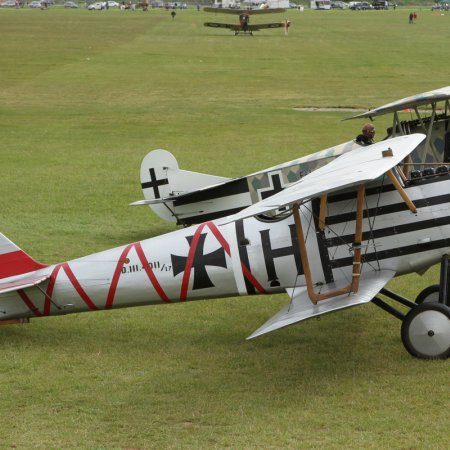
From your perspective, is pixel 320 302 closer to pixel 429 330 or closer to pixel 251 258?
pixel 251 258

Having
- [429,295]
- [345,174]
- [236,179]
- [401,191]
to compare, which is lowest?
[429,295]

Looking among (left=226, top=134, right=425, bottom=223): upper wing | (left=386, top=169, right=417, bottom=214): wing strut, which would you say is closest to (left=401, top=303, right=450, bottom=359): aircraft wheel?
(left=386, top=169, right=417, bottom=214): wing strut

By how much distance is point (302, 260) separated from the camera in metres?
9.54

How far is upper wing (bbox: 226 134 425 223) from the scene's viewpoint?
8328mm

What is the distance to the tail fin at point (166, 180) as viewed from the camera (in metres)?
15.3

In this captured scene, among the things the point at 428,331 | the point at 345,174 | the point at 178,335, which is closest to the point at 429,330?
the point at 428,331

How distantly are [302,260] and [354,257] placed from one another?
0.52m

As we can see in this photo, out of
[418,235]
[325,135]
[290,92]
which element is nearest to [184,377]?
[418,235]

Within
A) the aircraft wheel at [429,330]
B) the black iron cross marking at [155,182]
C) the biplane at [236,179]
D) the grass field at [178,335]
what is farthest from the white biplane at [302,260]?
the black iron cross marking at [155,182]

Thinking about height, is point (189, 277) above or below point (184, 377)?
above

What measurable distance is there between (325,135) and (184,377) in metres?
17.8

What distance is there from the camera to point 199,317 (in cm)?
1162

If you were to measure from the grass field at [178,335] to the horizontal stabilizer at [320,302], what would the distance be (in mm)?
640

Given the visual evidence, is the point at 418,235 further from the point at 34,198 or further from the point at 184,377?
the point at 34,198
